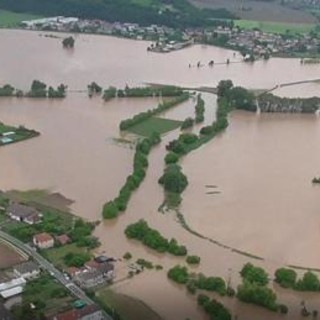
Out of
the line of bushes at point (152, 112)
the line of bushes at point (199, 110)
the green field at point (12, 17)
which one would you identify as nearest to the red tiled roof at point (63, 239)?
the line of bushes at point (152, 112)

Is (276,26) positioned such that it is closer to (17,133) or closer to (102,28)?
(102,28)

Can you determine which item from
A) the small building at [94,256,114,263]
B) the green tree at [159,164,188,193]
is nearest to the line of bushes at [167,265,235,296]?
the small building at [94,256,114,263]

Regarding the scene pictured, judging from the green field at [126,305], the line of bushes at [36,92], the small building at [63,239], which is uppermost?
the line of bushes at [36,92]

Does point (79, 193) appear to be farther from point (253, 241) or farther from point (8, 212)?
point (253, 241)

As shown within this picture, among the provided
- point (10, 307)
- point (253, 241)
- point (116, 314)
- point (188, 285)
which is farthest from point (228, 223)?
point (10, 307)

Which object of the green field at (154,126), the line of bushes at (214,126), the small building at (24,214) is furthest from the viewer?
the green field at (154,126)

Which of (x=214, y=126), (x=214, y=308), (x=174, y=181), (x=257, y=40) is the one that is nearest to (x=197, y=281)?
(x=214, y=308)

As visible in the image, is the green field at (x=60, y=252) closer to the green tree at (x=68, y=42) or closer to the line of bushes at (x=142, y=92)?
the line of bushes at (x=142, y=92)
